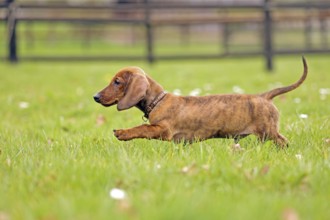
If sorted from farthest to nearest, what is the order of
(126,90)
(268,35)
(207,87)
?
(268,35) < (207,87) < (126,90)

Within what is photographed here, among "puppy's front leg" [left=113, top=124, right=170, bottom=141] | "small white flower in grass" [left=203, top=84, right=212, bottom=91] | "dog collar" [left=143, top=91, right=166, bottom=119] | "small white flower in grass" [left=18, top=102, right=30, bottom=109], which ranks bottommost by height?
"small white flower in grass" [left=203, top=84, right=212, bottom=91]

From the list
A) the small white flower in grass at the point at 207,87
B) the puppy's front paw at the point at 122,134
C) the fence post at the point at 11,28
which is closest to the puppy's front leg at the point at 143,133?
the puppy's front paw at the point at 122,134

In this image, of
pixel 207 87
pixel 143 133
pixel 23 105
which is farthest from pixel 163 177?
pixel 207 87

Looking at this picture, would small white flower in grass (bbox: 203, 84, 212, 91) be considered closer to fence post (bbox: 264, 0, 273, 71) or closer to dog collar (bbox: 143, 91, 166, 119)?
fence post (bbox: 264, 0, 273, 71)

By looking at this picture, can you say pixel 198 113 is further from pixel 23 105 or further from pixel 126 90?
pixel 23 105

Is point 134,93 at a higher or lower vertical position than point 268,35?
higher

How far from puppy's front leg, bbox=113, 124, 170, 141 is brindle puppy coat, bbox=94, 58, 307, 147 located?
3cm

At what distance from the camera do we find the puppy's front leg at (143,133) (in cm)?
394

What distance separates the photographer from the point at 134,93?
13.2 feet

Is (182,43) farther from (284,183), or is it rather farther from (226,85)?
(284,183)

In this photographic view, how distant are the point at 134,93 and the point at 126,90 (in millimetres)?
109

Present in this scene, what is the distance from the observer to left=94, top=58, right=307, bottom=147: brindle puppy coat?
4.16 meters

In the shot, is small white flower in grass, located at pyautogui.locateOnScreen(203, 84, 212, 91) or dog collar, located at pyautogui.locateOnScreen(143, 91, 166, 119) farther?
small white flower in grass, located at pyautogui.locateOnScreen(203, 84, 212, 91)

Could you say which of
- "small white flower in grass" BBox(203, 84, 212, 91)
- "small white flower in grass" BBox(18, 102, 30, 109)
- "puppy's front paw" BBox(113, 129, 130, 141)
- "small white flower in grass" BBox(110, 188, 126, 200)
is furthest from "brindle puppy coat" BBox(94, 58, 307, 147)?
"small white flower in grass" BBox(203, 84, 212, 91)
